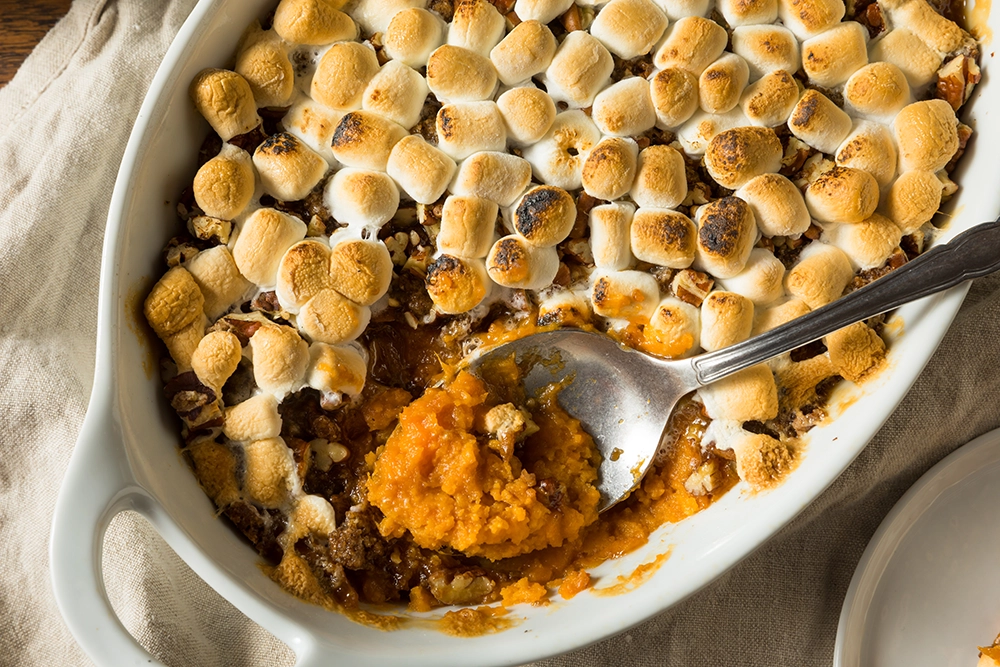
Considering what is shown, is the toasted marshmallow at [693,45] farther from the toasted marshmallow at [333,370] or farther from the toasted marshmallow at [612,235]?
the toasted marshmallow at [333,370]

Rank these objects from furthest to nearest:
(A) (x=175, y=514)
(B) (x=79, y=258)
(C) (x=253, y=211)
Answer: (B) (x=79, y=258) < (C) (x=253, y=211) < (A) (x=175, y=514)

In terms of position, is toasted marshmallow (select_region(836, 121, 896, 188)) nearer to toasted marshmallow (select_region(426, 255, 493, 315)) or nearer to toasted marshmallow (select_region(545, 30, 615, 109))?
toasted marshmallow (select_region(545, 30, 615, 109))

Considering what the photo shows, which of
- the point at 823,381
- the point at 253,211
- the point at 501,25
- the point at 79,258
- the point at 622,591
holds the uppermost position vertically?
the point at 501,25

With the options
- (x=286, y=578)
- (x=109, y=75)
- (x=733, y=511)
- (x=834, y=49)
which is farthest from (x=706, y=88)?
(x=109, y=75)

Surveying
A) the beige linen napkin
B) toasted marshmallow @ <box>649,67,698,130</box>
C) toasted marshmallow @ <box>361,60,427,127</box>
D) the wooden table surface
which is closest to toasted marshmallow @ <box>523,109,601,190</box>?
toasted marshmallow @ <box>649,67,698,130</box>

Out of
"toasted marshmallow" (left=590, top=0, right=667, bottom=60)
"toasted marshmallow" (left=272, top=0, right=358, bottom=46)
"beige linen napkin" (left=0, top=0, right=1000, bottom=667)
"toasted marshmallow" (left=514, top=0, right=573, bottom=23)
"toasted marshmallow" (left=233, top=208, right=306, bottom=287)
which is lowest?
"beige linen napkin" (left=0, top=0, right=1000, bottom=667)

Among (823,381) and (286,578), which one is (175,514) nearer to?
(286,578)

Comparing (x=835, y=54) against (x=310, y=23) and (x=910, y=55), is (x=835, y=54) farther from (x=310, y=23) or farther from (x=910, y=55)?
(x=310, y=23)
